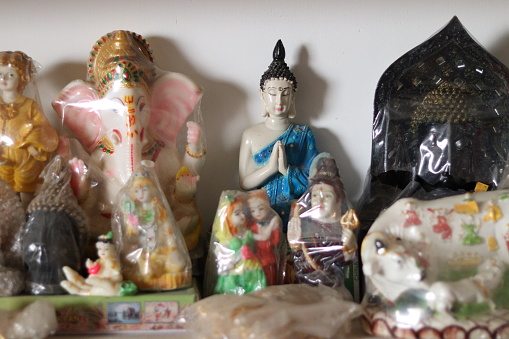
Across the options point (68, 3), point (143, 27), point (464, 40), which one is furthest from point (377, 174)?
point (68, 3)

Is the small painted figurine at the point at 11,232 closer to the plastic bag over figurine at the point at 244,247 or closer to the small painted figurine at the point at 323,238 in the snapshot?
the plastic bag over figurine at the point at 244,247

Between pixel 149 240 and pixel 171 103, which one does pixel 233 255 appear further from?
pixel 171 103

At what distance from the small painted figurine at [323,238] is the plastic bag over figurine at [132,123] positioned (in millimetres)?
274

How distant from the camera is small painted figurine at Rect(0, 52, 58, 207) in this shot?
137 centimetres

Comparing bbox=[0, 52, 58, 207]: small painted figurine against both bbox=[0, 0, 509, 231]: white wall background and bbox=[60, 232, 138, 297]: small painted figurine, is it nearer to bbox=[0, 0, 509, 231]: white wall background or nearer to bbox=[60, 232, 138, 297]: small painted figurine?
bbox=[0, 0, 509, 231]: white wall background

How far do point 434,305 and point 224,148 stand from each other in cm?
70

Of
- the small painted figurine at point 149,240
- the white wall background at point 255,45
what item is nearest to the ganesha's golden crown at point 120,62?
the white wall background at point 255,45

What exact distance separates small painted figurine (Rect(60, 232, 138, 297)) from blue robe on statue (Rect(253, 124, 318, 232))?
41 centimetres

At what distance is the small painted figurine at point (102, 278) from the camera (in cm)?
120

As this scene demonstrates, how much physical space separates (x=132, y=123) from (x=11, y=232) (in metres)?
0.35

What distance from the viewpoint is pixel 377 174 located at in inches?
59.6

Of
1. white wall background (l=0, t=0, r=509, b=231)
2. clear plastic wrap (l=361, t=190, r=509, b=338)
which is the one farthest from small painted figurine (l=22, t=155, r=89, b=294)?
clear plastic wrap (l=361, t=190, r=509, b=338)

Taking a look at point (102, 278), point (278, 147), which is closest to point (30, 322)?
point (102, 278)

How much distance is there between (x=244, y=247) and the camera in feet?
4.15
